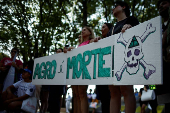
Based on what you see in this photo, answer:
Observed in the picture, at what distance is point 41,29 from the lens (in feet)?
25.7

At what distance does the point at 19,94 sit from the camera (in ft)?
12.5

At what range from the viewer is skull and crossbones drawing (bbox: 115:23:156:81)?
188 centimetres

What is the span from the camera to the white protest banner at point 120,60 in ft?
6.07

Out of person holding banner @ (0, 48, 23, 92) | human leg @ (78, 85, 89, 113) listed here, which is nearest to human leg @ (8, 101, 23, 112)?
person holding banner @ (0, 48, 23, 92)

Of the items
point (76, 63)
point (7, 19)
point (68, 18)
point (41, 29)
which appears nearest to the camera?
point (76, 63)

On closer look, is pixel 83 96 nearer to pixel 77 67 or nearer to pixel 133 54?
pixel 77 67

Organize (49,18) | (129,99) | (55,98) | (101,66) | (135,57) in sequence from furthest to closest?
1. (49,18)
2. (55,98)
3. (101,66)
4. (129,99)
5. (135,57)

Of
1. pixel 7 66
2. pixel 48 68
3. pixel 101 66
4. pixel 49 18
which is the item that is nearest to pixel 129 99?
pixel 101 66

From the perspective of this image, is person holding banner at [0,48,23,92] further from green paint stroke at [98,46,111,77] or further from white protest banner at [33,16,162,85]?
green paint stroke at [98,46,111,77]

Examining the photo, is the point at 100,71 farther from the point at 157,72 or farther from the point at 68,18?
the point at 68,18

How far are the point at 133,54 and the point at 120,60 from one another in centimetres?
20

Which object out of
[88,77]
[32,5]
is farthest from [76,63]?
[32,5]

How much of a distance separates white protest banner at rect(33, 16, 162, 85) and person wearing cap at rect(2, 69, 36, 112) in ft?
2.66

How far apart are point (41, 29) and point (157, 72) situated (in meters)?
6.85
